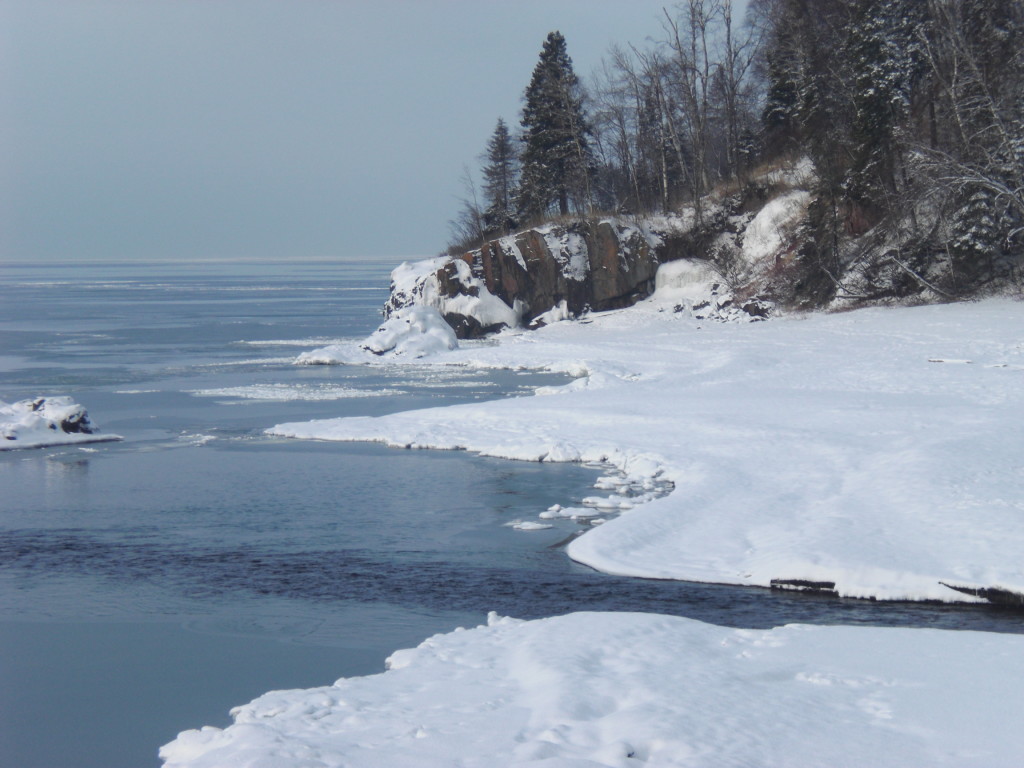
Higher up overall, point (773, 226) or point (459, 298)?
point (773, 226)

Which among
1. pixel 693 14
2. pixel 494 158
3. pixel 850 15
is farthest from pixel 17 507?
pixel 494 158

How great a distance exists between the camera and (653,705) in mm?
7230

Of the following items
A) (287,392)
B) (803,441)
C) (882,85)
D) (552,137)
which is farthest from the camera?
(552,137)

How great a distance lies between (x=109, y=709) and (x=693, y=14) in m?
44.6

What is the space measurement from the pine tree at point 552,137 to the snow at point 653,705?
41.4m

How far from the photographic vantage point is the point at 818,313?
35156 millimetres

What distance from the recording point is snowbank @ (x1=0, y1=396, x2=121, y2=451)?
19859 millimetres

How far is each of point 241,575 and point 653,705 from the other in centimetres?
590

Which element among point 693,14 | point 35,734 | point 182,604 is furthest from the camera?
point 693,14

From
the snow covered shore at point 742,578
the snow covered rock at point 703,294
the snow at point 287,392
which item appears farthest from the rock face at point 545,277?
the snow covered shore at point 742,578

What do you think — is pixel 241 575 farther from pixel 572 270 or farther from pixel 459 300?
pixel 572 270

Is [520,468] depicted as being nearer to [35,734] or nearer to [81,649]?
[81,649]

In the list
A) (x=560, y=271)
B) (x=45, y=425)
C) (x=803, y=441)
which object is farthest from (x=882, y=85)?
(x=45, y=425)

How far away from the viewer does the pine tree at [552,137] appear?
49.1m
